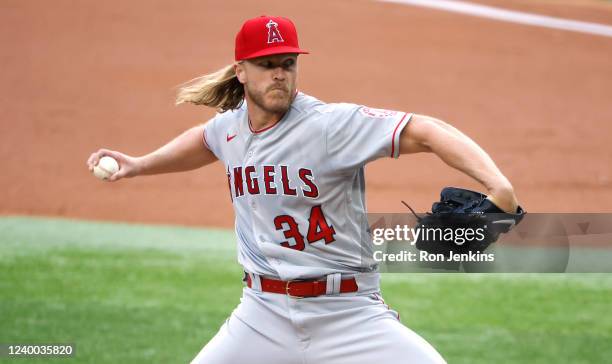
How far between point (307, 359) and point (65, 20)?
38.4 feet

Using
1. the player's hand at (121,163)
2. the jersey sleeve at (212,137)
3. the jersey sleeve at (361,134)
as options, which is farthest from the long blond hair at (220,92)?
the jersey sleeve at (361,134)

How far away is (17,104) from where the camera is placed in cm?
1301

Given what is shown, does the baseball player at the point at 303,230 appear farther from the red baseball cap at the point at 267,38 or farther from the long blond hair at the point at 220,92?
the long blond hair at the point at 220,92

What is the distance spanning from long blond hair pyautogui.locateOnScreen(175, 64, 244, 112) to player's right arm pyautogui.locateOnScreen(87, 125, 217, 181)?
169 mm

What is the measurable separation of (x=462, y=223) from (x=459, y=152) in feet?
1.56

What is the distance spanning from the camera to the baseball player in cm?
412

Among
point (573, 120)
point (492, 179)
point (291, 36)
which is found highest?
point (291, 36)

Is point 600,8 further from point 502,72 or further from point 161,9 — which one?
point 161,9

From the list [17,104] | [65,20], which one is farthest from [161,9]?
[17,104]

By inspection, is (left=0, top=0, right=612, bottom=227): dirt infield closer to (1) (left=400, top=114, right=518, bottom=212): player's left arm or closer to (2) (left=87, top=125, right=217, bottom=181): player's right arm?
(2) (left=87, top=125, right=217, bottom=181): player's right arm

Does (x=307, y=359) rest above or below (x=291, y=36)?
below

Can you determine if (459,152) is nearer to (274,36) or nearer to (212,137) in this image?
(274,36)

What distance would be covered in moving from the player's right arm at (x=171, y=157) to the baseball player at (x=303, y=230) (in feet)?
1.76

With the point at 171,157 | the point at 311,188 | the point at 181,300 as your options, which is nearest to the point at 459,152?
the point at 311,188
